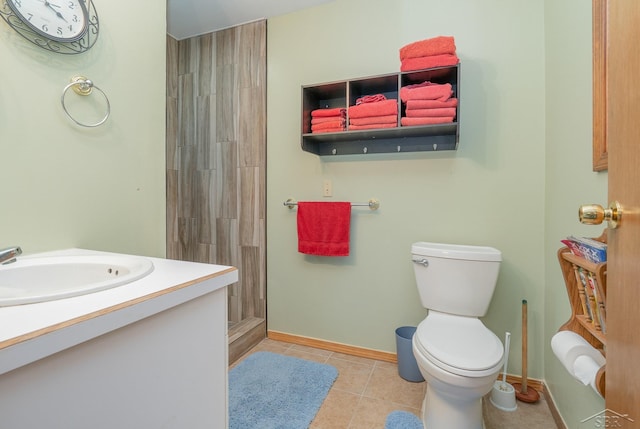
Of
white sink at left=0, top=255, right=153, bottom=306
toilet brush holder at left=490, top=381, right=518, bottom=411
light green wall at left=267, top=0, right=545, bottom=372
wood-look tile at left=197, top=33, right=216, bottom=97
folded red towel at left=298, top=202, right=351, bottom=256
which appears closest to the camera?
white sink at left=0, top=255, right=153, bottom=306

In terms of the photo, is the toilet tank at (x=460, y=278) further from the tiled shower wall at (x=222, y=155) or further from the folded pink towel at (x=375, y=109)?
the tiled shower wall at (x=222, y=155)

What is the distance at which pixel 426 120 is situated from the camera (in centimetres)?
160

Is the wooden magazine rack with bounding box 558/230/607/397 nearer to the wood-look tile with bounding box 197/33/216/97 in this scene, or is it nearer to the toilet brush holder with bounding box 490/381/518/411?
the toilet brush holder with bounding box 490/381/518/411

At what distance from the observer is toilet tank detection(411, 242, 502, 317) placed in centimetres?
153

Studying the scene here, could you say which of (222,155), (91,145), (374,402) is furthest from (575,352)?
(222,155)

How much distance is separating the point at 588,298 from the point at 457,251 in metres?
0.73

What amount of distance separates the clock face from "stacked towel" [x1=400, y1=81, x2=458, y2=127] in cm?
144

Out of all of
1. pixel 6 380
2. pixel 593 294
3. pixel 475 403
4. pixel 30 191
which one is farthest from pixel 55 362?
pixel 475 403

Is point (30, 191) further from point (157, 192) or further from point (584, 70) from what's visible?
point (584, 70)

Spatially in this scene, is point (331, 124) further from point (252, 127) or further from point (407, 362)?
point (407, 362)

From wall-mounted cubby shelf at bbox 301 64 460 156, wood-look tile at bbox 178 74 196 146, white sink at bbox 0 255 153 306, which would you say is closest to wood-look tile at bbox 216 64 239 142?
wood-look tile at bbox 178 74 196 146

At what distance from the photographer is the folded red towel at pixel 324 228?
1.95m

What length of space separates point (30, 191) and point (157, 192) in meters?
0.50

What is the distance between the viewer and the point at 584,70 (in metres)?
1.15
